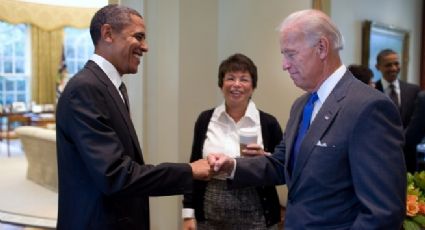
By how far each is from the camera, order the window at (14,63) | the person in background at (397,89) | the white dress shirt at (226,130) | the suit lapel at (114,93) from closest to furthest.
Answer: the suit lapel at (114,93)
the white dress shirt at (226,130)
the person in background at (397,89)
the window at (14,63)

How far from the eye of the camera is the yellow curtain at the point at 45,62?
36.6 feet

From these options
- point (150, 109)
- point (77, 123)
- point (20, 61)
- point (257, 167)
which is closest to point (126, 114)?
point (77, 123)

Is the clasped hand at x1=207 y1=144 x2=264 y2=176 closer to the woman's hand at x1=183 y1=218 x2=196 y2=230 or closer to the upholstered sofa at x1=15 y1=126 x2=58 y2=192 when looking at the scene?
the woman's hand at x1=183 y1=218 x2=196 y2=230

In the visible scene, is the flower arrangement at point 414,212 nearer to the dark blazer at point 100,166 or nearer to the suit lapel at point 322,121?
the suit lapel at point 322,121

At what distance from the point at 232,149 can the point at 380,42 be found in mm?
3467

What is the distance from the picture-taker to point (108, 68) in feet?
5.44

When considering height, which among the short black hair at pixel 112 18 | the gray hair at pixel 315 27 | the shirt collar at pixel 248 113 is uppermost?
the short black hair at pixel 112 18

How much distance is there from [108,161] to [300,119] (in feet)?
2.23

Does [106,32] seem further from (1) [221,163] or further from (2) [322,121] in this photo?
(2) [322,121]

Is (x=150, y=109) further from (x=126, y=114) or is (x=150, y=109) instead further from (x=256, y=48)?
(x=126, y=114)

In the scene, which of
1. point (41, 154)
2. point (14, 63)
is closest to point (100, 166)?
point (41, 154)

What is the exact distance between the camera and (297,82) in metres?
1.45

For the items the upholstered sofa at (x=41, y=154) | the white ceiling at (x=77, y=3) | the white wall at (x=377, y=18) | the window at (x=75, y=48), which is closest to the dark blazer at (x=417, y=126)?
the white wall at (x=377, y=18)

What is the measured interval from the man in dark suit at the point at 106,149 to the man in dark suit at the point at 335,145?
511mm
